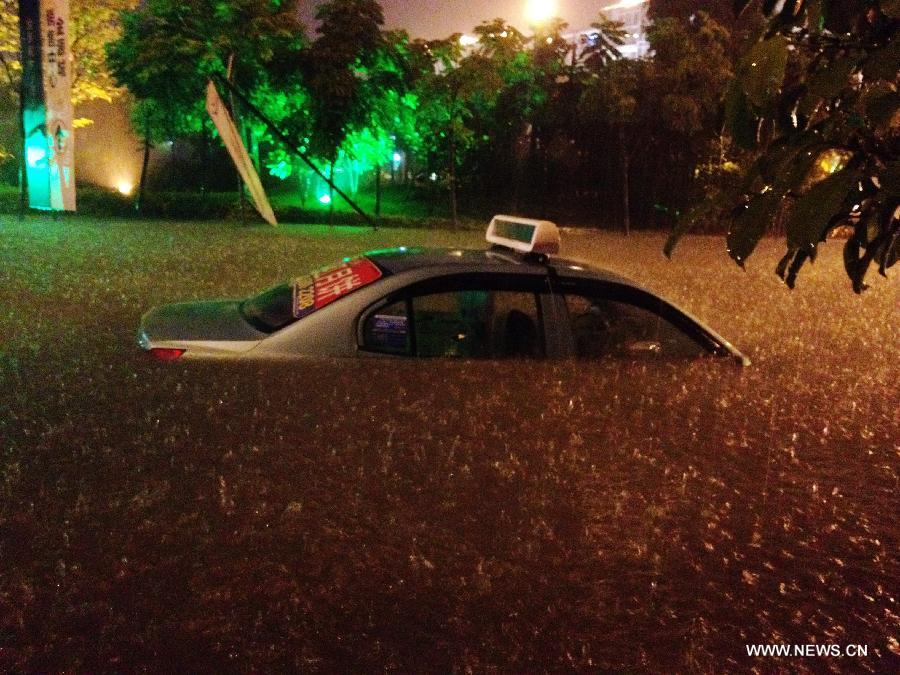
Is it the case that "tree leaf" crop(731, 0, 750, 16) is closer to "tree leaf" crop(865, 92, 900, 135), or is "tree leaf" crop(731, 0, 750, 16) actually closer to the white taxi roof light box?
"tree leaf" crop(865, 92, 900, 135)

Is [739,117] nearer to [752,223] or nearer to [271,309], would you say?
[752,223]

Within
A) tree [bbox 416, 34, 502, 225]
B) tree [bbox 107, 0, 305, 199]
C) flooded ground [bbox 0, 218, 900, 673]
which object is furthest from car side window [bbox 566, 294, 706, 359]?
tree [bbox 416, 34, 502, 225]

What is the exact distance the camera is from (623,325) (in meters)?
5.32

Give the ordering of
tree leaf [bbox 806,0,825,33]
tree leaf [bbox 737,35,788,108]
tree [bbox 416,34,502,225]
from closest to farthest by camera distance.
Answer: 1. tree leaf [bbox 737,35,788,108]
2. tree leaf [bbox 806,0,825,33]
3. tree [bbox 416,34,502,225]

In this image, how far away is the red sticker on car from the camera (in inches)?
198

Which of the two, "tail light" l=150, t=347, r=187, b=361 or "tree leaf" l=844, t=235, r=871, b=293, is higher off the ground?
"tree leaf" l=844, t=235, r=871, b=293

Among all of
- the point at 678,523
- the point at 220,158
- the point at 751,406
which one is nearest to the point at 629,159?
the point at 220,158

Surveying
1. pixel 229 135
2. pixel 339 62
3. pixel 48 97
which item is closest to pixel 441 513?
pixel 229 135

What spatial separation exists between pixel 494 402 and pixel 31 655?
287cm

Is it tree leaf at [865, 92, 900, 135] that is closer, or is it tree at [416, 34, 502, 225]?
tree leaf at [865, 92, 900, 135]

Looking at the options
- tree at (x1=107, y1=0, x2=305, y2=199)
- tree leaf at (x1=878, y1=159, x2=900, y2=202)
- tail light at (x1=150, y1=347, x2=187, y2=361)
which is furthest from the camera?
tree at (x1=107, y1=0, x2=305, y2=199)

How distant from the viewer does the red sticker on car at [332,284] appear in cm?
503

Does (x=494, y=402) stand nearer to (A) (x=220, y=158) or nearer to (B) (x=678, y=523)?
(B) (x=678, y=523)
